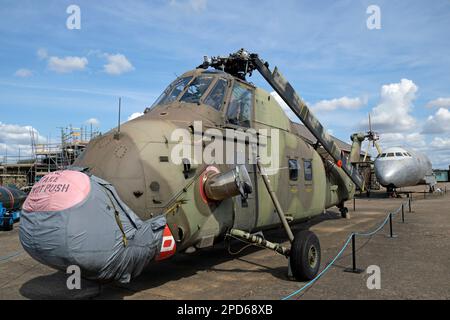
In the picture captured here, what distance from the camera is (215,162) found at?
22.6ft

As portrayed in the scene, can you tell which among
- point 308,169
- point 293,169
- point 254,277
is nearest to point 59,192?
point 254,277

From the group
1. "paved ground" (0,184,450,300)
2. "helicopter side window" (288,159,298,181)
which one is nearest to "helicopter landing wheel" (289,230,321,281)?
"paved ground" (0,184,450,300)

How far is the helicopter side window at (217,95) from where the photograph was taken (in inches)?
300

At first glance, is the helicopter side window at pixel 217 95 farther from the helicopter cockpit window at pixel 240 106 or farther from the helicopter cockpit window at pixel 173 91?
the helicopter cockpit window at pixel 173 91

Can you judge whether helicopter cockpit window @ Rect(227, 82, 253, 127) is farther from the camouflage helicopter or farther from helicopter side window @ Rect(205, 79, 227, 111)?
helicopter side window @ Rect(205, 79, 227, 111)

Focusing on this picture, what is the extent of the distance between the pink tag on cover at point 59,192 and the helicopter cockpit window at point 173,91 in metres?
3.42

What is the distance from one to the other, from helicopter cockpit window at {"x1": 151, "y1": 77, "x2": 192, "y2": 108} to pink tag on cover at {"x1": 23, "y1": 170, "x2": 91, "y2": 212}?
342cm

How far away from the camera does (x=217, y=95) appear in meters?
7.78

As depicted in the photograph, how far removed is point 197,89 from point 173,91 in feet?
1.91

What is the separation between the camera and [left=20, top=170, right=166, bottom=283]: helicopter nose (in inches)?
177

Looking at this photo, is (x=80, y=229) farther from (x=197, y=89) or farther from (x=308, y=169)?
(x=308, y=169)

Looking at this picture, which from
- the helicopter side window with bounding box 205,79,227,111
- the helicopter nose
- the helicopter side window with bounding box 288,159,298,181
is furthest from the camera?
the helicopter side window with bounding box 288,159,298,181
